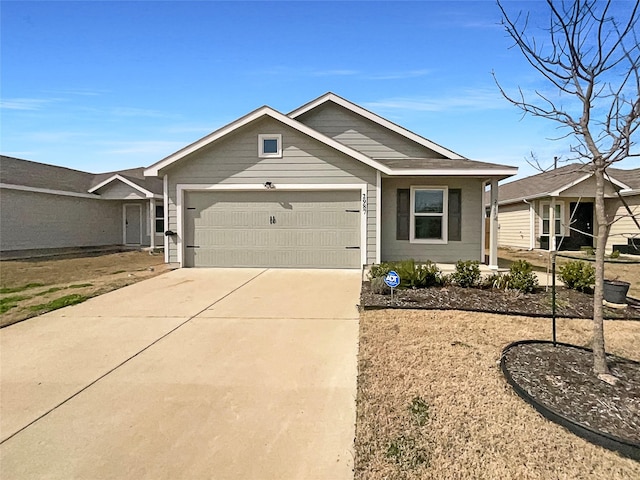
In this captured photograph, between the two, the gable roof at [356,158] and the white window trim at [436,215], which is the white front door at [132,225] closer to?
the gable roof at [356,158]

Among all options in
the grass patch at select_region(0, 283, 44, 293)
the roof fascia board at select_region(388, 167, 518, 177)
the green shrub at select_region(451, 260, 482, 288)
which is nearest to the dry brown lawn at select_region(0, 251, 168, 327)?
the grass patch at select_region(0, 283, 44, 293)

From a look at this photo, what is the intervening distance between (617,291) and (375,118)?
26.0ft

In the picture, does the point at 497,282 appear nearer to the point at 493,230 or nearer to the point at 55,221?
the point at 493,230

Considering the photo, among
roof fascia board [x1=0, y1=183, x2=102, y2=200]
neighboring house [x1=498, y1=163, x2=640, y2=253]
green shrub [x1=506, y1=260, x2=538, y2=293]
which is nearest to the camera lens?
green shrub [x1=506, y1=260, x2=538, y2=293]

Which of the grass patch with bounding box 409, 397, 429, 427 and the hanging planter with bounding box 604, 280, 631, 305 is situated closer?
the grass patch with bounding box 409, 397, 429, 427

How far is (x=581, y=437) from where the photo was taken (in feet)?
8.02

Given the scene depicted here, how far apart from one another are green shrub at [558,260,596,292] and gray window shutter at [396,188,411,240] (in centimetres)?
402

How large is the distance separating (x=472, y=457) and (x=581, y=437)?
0.85 metres

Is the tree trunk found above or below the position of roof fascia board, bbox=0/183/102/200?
below

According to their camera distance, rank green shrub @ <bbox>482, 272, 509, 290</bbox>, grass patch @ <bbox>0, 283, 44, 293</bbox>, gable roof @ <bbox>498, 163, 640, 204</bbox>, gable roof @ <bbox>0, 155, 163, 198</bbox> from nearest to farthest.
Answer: green shrub @ <bbox>482, 272, 509, 290</bbox>, grass patch @ <bbox>0, 283, 44, 293</bbox>, gable roof @ <bbox>0, 155, 163, 198</bbox>, gable roof @ <bbox>498, 163, 640, 204</bbox>

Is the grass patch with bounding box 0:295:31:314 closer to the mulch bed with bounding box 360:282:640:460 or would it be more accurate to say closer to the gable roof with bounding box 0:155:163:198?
the mulch bed with bounding box 360:282:640:460

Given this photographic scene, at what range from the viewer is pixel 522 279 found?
6.79m

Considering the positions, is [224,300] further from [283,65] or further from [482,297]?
[283,65]

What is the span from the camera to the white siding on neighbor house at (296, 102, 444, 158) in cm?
1158
